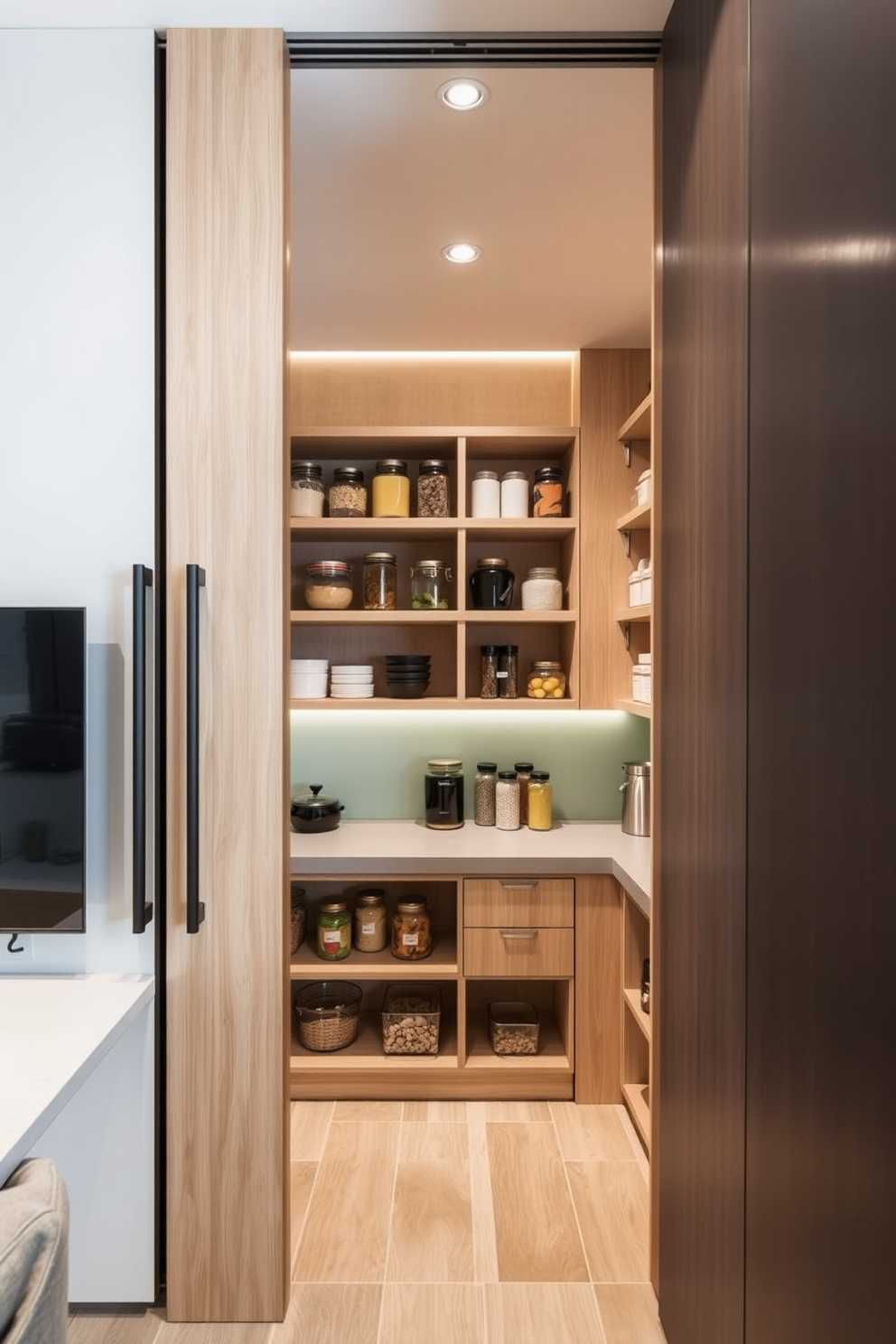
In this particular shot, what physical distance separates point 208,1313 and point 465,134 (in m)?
2.55

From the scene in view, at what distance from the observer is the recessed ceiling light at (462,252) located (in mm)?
2248

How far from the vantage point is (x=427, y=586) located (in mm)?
2910

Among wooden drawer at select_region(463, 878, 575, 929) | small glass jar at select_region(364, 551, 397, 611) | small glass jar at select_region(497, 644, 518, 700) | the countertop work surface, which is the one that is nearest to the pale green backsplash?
small glass jar at select_region(497, 644, 518, 700)

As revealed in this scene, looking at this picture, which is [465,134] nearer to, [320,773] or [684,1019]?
[684,1019]

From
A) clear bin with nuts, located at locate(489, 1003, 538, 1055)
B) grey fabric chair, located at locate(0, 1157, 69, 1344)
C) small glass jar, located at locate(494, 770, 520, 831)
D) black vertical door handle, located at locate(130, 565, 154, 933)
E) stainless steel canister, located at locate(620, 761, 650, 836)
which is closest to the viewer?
grey fabric chair, located at locate(0, 1157, 69, 1344)

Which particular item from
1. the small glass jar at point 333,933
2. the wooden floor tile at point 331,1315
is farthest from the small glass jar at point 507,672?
the wooden floor tile at point 331,1315

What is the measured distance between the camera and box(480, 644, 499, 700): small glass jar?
115 inches

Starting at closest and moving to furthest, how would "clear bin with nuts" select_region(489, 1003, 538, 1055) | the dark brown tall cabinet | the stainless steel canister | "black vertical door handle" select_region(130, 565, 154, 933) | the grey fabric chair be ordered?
the grey fabric chair → the dark brown tall cabinet → "black vertical door handle" select_region(130, 565, 154, 933) → "clear bin with nuts" select_region(489, 1003, 538, 1055) → the stainless steel canister

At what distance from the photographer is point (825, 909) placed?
2.98 feet

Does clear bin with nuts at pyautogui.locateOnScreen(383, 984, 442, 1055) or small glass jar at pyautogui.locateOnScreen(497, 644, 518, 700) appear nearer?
clear bin with nuts at pyautogui.locateOnScreen(383, 984, 442, 1055)

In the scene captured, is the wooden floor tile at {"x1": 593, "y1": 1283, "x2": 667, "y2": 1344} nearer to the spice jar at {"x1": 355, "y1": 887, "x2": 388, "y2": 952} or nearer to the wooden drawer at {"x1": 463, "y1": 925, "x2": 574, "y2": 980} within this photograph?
the wooden drawer at {"x1": 463, "y1": 925, "x2": 574, "y2": 980}

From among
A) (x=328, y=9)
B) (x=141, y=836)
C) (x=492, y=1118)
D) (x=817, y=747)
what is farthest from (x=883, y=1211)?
(x=328, y=9)

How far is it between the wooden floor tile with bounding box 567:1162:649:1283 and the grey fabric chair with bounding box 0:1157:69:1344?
147 cm

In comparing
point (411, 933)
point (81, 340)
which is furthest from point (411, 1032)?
point (81, 340)
